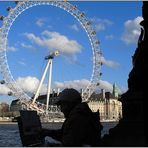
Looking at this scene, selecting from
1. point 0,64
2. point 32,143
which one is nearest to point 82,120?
point 32,143

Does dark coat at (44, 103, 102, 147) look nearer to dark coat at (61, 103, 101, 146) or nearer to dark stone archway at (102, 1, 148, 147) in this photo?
dark coat at (61, 103, 101, 146)

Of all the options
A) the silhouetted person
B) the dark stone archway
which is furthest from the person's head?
the dark stone archway

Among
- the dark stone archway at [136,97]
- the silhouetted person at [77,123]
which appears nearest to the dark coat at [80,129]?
the silhouetted person at [77,123]

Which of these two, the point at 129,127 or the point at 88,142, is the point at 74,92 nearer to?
the point at 88,142

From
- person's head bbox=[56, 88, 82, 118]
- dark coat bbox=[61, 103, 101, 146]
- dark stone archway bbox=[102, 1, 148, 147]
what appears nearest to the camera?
dark coat bbox=[61, 103, 101, 146]

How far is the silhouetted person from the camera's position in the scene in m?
3.03

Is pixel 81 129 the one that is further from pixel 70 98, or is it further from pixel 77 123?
pixel 70 98

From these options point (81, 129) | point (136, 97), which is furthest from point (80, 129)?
point (136, 97)

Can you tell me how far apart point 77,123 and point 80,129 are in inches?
1.7

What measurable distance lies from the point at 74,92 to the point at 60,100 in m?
Answer: 0.11

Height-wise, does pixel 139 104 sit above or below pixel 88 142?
above

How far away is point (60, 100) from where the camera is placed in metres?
3.26

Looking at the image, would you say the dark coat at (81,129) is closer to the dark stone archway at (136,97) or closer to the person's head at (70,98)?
the person's head at (70,98)

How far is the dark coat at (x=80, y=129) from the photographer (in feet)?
9.93
